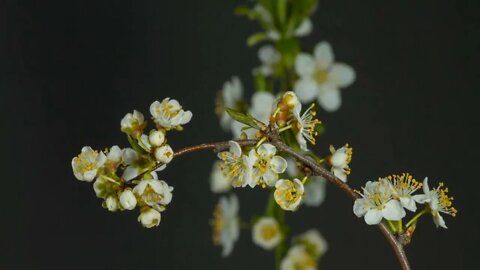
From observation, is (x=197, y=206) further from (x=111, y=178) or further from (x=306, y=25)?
(x=111, y=178)

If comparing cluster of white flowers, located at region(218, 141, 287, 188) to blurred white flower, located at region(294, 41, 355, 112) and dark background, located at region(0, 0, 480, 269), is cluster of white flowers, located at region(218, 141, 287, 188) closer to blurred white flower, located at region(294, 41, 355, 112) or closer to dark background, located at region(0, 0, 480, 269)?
blurred white flower, located at region(294, 41, 355, 112)

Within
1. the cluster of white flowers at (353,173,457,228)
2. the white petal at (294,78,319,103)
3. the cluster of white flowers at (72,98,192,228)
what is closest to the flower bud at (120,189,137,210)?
the cluster of white flowers at (72,98,192,228)

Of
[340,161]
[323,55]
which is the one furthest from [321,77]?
[340,161]

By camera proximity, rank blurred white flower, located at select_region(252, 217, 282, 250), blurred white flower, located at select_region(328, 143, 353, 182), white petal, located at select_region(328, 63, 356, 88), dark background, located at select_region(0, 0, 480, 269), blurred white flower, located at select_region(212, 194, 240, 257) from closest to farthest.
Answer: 1. blurred white flower, located at select_region(328, 143, 353, 182)
2. blurred white flower, located at select_region(252, 217, 282, 250)
3. blurred white flower, located at select_region(212, 194, 240, 257)
4. white petal, located at select_region(328, 63, 356, 88)
5. dark background, located at select_region(0, 0, 480, 269)

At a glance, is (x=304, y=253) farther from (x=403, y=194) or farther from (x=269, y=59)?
(x=403, y=194)

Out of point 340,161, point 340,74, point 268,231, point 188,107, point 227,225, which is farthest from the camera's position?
point 188,107

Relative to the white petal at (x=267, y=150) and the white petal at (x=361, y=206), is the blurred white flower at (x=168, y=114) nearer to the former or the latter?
the white petal at (x=267, y=150)
